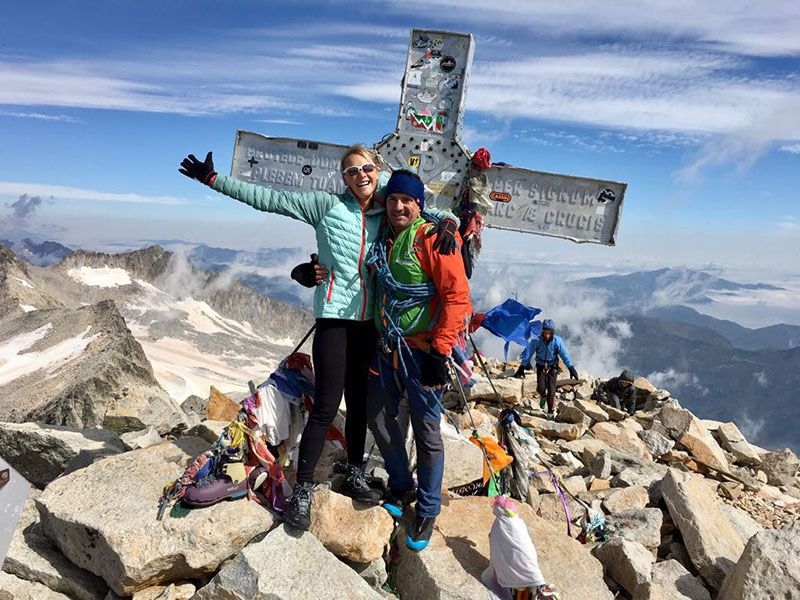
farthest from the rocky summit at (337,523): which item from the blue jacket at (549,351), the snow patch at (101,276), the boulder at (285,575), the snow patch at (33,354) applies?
the snow patch at (101,276)

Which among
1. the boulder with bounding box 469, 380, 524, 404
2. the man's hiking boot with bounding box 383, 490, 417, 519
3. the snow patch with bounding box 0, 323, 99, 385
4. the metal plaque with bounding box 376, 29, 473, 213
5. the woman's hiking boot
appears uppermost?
the metal plaque with bounding box 376, 29, 473, 213

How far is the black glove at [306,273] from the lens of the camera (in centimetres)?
434

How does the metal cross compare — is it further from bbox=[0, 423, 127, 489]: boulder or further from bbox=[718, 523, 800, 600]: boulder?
bbox=[0, 423, 127, 489]: boulder

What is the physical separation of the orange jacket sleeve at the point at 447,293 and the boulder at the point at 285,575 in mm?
1825

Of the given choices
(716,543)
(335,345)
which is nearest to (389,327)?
(335,345)

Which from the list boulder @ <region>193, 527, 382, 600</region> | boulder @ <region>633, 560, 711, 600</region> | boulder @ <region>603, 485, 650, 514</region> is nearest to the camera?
boulder @ <region>193, 527, 382, 600</region>

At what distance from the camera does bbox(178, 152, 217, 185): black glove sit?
4281 mm

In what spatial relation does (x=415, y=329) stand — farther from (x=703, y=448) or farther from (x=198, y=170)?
(x=703, y=448)

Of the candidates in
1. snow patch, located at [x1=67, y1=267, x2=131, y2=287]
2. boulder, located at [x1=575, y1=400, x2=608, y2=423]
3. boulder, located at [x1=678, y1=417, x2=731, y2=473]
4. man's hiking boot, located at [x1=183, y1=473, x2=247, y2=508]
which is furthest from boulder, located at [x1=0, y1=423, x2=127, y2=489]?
snow patch, located at [x1=67, y1=267, x2=131, y2=287]

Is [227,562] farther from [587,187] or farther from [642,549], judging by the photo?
[587,187]

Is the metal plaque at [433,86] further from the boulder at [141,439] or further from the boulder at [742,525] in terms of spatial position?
the boulder at [742,525]

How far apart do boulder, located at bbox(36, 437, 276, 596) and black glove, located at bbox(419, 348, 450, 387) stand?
5.81ft

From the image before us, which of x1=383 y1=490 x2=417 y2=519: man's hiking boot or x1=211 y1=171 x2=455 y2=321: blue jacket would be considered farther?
x1=383 y1=490 x2=417 y2=519: man's hiking boot

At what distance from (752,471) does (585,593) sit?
941 cm
